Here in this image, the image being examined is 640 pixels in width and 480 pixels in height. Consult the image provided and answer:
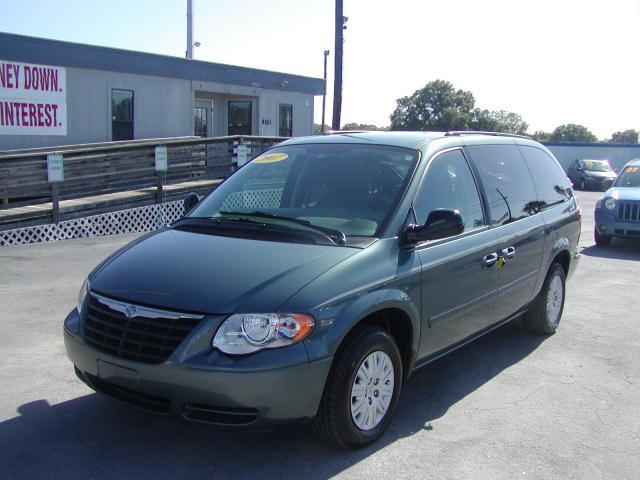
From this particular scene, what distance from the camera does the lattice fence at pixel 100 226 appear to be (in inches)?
421

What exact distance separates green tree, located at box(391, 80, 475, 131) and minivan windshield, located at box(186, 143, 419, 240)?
55556 mm

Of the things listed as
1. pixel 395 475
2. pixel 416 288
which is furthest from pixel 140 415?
pixel 416 288

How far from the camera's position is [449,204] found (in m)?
4.49

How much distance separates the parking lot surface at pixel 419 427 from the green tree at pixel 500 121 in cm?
5668

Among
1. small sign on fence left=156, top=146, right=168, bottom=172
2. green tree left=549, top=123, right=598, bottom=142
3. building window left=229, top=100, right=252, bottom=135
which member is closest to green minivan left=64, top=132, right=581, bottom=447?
small sign on fence left=156, top=146, right=168, bottom=172

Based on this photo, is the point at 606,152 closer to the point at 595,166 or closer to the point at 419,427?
the point at 595,166

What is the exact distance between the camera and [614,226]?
1157cm

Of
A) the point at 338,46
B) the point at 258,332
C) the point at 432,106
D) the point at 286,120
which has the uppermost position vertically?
the point at 432,106

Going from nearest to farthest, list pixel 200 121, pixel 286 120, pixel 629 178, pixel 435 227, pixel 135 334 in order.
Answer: pixel 135 334 → pixel 435 227 → pixel 629 178 → pixel 200 121 → pixel 286 120

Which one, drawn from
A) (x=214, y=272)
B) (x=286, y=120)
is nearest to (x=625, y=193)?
(x=214, y=272)

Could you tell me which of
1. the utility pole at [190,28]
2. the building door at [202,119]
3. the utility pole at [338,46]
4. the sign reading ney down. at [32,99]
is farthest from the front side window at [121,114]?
the utility pole at [190,28]

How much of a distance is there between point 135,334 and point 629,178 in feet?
38.5

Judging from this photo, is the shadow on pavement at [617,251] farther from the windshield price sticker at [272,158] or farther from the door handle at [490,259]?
the windshield price sticker at [272,158]

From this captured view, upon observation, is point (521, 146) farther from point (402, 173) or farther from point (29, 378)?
point (29, 378)
